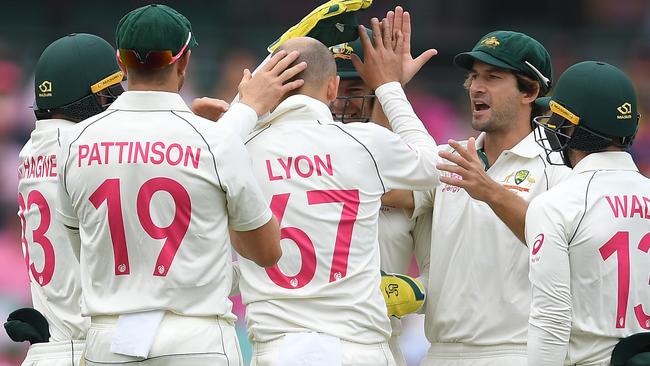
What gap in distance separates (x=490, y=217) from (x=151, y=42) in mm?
2047

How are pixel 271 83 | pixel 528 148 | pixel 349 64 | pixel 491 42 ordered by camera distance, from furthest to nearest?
pixel 349 64, pixel 491 42, pixel 528 148, pixel 271 83

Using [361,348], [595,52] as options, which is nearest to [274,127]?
[361,348]

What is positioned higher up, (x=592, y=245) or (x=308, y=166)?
(x=308, y=166)

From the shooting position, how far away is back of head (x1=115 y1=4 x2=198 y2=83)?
4887mm

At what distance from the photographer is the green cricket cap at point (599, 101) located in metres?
5.37

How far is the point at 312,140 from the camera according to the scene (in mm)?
5535

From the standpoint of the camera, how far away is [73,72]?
235 inches

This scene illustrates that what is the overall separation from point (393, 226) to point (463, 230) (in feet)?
1.40

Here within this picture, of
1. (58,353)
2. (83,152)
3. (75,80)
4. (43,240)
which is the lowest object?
(58,353)

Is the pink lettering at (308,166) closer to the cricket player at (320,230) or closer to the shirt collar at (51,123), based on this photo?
the cricket player at (320,230)

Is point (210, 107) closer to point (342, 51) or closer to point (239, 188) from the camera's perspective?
point (342, 51)

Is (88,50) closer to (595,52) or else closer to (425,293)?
(425,293)

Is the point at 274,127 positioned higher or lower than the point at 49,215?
higher

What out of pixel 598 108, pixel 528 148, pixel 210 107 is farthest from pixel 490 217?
pixel 210 107
